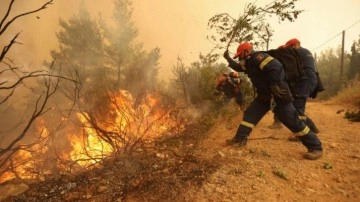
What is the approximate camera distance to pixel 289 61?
15.6 feet

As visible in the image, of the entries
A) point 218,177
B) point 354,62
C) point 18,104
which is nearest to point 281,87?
point 218,177

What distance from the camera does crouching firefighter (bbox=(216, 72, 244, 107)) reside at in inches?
320

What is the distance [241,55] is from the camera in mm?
4391

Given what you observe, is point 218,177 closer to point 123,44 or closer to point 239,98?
point 239,98

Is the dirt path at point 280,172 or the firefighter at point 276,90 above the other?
the firefighter at point 276,90

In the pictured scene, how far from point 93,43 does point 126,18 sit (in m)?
3.69

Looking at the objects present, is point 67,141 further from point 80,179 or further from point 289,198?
point 289,198

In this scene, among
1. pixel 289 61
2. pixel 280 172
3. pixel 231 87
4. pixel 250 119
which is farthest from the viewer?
pixel 231 87

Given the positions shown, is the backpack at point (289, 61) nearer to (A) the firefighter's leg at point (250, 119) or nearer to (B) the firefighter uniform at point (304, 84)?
(B) the firefighter uniform at point (304, 84)

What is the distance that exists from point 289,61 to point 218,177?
2.38 meters

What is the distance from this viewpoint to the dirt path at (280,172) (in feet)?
10.2

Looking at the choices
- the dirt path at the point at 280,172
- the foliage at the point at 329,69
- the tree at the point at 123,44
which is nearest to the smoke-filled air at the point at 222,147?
the dirt path at the point at 280,172

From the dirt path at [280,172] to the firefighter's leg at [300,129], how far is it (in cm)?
14

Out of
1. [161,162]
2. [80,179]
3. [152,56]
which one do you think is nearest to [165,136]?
[161,162]
